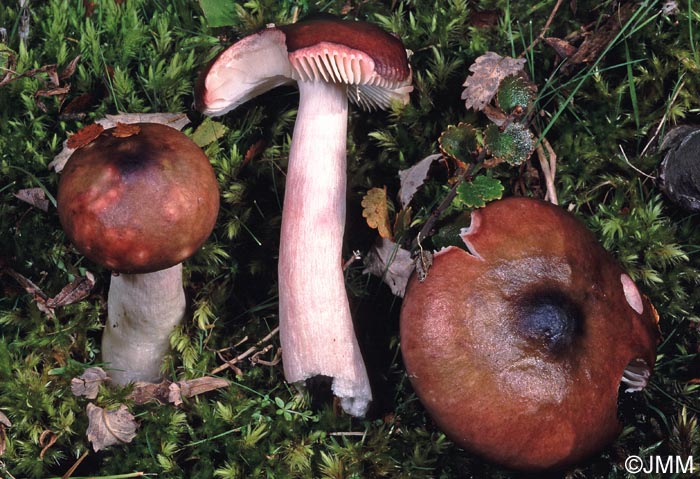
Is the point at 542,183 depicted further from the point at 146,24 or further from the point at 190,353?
the point at 146,24

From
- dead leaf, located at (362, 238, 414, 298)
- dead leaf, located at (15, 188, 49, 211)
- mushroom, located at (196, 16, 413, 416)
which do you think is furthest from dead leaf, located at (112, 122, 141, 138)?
dead leaf, located at (362, 238, 414, 298)

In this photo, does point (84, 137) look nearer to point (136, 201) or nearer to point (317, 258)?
point (136, 201)

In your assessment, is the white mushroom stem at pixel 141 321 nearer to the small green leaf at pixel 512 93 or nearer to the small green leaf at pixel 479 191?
the small green leaf at pixel 479 191

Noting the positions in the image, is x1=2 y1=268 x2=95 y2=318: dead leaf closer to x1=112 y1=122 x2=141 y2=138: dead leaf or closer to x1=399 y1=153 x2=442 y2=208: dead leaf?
x1=112 y1=122 x2=141 y2=138: dead leaf

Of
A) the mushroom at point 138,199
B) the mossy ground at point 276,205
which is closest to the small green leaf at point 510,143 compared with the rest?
the mossy ground at point 276,205

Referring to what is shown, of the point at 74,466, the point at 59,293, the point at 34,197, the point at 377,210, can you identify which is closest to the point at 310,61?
the point at 377,210

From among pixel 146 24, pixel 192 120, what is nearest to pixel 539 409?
pixel 192 120
